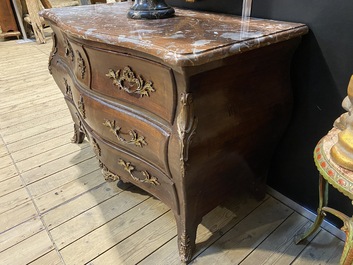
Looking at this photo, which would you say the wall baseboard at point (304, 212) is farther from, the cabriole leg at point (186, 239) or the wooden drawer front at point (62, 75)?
the wooden drawer front at point (62, 75)

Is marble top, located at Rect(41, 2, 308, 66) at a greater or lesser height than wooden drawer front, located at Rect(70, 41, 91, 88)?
greater

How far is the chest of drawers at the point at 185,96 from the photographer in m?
0.77

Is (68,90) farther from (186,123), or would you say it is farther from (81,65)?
(186,123)

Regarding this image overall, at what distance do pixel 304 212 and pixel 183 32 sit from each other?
99 centimetres

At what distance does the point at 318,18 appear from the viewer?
95 centimetres

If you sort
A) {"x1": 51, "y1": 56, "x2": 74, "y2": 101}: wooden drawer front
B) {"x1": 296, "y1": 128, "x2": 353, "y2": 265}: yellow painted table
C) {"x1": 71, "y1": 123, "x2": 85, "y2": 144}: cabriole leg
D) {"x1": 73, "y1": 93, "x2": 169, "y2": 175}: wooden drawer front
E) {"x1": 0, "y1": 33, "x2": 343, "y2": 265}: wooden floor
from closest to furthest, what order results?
{"x1": 296, "y1": 128, "x2": 353, "y2": 265}: yellow painted table < {"x1": 73, "y1": 93, "x2": 169, "y2": 175}: wooden drawer front < {"x1": 0, "y1": 33, "x2": 343, "y2": 265}: wooden floor < {"x1": 51, "y1": 56, "x2": 74, "y2": 101}: wooden drawer front < {"x1": 71, "y1": 123, "x2": 85, "y2": 144}: cabriole leg

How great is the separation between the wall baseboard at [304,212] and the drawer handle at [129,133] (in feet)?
2.60

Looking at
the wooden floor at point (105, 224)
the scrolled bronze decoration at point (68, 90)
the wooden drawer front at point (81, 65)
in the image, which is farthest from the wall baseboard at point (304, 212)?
the scrolled bronze decoration at point (68, 90)

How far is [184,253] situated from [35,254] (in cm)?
63

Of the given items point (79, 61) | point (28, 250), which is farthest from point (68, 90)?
point (28, 250)

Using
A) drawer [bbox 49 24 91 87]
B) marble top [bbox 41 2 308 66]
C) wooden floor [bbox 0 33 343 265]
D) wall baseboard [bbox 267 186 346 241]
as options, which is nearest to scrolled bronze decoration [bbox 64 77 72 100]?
drawer [bbox 49 24 91 87]

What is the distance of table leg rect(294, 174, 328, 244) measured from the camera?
95 cm

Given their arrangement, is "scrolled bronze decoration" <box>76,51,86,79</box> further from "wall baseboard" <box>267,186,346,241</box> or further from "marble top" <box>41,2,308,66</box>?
"wall baseboard" <box>267,186,346,241</box>

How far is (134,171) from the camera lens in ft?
3.81
